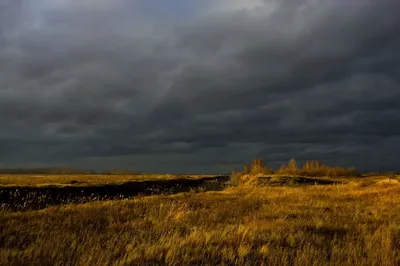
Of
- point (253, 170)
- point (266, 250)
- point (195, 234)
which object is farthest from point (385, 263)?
point (253, 170)

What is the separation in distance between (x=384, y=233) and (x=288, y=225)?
92.1 inches

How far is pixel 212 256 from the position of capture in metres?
7.48

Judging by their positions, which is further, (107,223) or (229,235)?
(107,223)

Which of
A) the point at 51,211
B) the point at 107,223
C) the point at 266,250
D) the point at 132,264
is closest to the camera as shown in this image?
the point at 132,264

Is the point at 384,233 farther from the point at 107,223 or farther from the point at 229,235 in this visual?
the point at 107,223

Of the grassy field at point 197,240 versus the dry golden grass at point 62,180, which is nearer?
the grassy field at point 197,240

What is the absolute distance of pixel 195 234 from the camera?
902 cm

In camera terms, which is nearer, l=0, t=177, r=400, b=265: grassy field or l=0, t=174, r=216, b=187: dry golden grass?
l=0, t=177, r=400, b=265: grassy field

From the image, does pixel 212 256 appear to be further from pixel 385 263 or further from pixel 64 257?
pixel 385 263

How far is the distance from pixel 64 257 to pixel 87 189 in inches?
1244

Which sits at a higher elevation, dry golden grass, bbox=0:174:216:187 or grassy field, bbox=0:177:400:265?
dry golden grass, bbox=0:174:216:187

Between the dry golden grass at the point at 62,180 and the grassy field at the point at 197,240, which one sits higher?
the dry golden grass at the point at 62,180

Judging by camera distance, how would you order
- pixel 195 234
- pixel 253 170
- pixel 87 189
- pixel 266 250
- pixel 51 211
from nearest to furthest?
pixel 266 250
pixel 195 234
pixel 51 211
pixel 87 189
pixel 253 170

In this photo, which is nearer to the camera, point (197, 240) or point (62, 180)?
point (197, 240)
